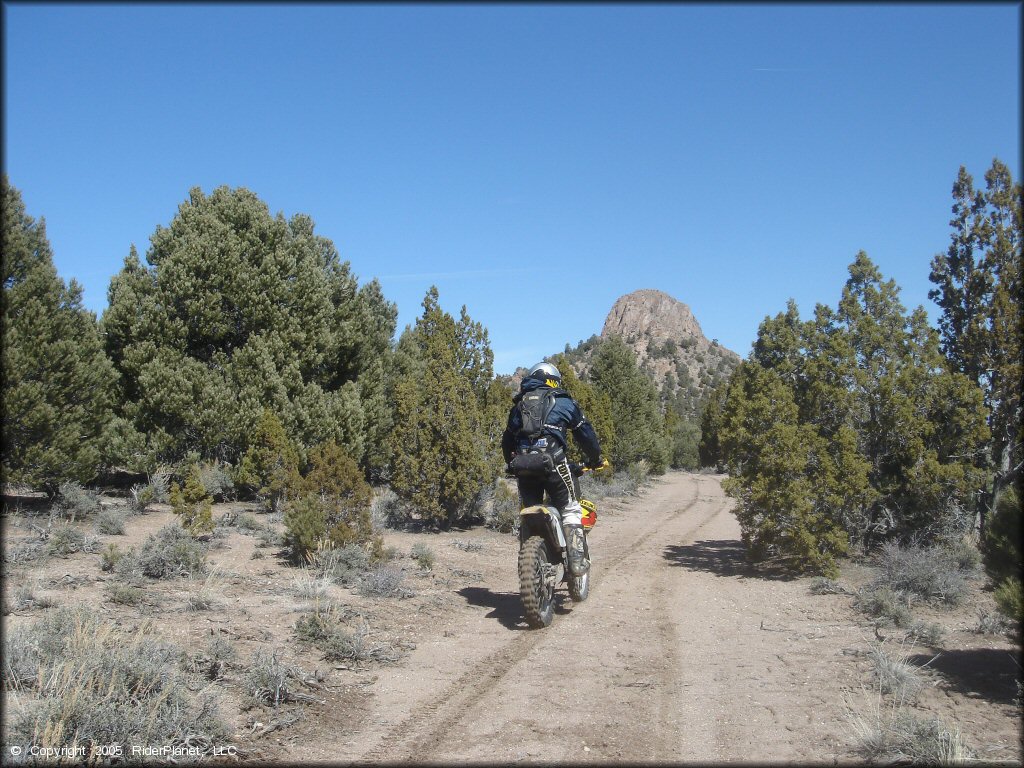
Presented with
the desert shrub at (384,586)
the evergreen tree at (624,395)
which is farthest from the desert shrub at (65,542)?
the evergreen tree at (624,395)

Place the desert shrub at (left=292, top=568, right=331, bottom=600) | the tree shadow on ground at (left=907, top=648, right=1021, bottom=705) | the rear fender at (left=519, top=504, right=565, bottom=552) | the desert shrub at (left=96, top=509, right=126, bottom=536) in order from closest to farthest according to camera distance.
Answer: the tree shadow on ground at (left=907, top=648, right=1021, bottom=705)
the rear fender at (left=519, top=504, right=565, bottom=552)
the desert shrub at (left=292, top=568, right=331, bottom=600)
the desert shrub at (left=96, top=509, right=126, bottom=536)

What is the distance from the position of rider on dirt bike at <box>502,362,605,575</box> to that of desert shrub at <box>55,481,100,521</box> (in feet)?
27.4

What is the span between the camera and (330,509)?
943cm

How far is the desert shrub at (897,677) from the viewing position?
473cm

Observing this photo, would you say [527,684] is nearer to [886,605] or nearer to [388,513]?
[886,605]

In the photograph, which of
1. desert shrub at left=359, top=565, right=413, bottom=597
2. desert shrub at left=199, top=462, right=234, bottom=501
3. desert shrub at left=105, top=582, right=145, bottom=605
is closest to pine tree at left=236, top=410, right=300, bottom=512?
desert shrub at left=199, top=462, right=234, bottom=501

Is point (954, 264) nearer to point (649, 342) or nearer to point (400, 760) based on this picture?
point (400, 760)

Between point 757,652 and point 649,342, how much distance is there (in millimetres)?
99154

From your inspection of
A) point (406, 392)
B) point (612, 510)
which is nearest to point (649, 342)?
point (612, 510)

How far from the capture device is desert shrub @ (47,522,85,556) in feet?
28.7

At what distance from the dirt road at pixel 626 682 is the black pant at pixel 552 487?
1.16m

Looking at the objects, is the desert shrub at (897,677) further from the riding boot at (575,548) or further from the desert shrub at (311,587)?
the desert shrub at (311,587)

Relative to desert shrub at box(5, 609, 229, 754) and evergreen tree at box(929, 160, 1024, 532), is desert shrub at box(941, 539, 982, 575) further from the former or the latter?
desert shrub at box(5, 609, 229, 754)

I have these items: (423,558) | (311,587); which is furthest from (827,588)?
(311,587)
